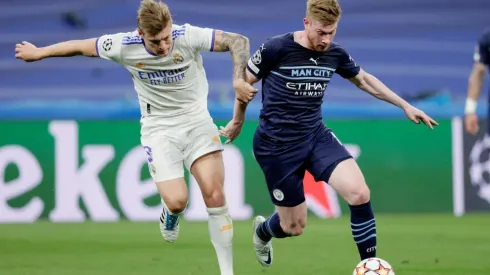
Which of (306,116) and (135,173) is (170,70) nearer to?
(306,116)

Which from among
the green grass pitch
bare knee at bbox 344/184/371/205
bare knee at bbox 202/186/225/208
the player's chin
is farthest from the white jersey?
bare knee at bbox 344/184/371/205

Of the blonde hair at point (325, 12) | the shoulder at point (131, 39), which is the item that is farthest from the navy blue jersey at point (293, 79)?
the shoulder at point (131, 39)

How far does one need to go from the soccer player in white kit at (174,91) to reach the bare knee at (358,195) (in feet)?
3.02

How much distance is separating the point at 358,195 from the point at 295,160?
0.74 m

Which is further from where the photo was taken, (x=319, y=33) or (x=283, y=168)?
(x=283, y=168)

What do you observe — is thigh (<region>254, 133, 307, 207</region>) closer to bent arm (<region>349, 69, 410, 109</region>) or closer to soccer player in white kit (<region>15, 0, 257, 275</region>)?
soccer player in white kit (<region>15, 0, 257, 275</region>)

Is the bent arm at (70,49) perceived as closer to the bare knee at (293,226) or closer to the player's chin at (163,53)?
the player's chin at (163,53)

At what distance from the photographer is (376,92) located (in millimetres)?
8305

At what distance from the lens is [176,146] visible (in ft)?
28.1

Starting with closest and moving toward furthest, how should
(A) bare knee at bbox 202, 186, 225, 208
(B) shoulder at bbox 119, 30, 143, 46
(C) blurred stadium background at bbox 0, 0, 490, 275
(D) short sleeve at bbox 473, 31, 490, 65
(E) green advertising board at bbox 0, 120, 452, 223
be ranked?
(A) bare knee at bbox 202, 186, 225, 208
(B) shoulder at bbox 119, 30, 143, 46
(D) short sleeve at bbox 473, 31, 490, 65
(C) blurred stadium background at bbox 0, 0, 490, 275
(E) green advertising board at bbox 0, 120, 452, 223

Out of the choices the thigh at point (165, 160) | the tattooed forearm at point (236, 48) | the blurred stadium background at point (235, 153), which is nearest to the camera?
the tattooed forearm at point (236, 48)

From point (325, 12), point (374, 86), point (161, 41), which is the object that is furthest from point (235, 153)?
point (325, 12)

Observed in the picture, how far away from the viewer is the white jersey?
828 centimetres

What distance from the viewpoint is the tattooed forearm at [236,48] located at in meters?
7.82
